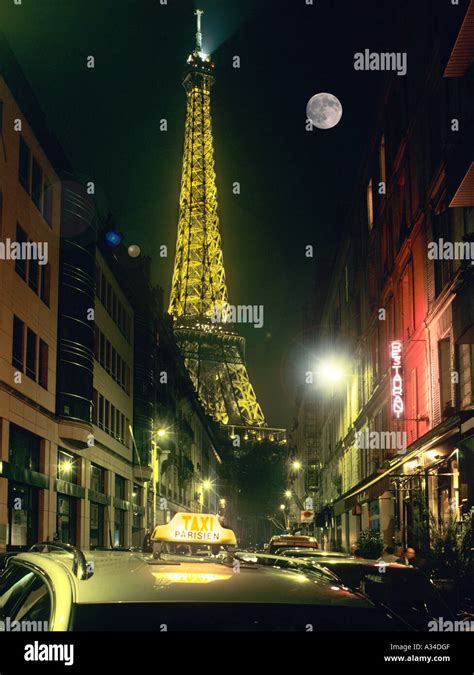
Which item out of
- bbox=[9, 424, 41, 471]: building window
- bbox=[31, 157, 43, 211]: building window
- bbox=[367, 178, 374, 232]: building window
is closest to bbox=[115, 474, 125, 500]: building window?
bbox=[9, 424, 41, 471]: building window

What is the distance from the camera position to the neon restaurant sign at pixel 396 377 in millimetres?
32938

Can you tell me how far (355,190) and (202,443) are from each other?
59.0 meters

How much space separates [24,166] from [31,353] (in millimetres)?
6296

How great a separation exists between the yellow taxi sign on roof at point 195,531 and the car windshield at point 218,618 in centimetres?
1019

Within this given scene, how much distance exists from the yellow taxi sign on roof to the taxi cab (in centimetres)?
946

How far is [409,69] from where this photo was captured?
1371 inches

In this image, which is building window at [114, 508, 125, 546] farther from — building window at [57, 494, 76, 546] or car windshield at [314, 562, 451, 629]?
car windshield at [314, 562, 451, 629]

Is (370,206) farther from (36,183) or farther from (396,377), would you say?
(36,183)

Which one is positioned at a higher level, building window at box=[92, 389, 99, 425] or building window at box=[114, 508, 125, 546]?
building window at box=[92, 389, 99, 425]

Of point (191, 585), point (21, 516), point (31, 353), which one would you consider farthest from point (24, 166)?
point (191, 585)

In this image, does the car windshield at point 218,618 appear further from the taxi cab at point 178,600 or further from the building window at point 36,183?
the building window at point 36,183

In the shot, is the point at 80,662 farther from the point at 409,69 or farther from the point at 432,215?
the point at 409,69

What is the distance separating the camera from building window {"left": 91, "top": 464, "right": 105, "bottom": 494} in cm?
4389

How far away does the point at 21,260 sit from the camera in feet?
106
